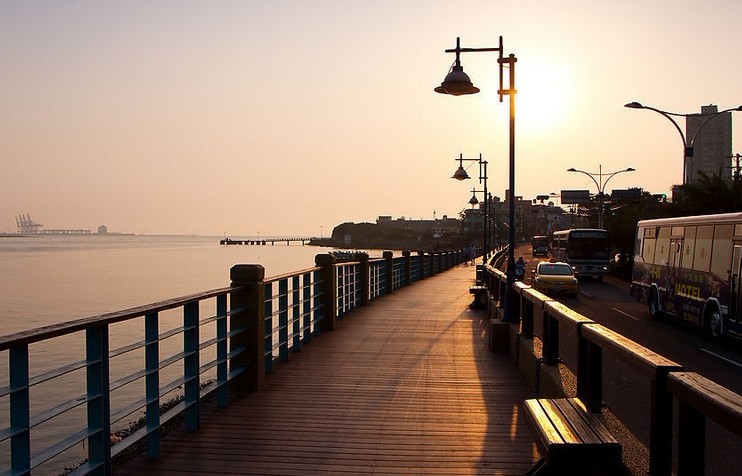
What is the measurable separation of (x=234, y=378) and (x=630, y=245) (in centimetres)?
4904

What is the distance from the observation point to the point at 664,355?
14.4m

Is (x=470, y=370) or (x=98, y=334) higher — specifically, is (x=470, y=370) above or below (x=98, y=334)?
below

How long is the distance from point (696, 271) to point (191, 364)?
1428cm

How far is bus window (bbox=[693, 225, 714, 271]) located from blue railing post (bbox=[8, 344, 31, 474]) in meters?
16.0

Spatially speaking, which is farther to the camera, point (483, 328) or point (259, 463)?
point (483, 328)

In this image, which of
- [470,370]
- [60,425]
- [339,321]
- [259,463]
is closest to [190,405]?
[259,463]

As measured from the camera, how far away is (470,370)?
1108 centimetres

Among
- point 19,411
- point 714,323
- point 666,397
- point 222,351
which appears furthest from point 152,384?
point 714,323

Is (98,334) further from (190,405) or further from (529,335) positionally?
(529,335)

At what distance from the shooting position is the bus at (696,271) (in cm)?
1605

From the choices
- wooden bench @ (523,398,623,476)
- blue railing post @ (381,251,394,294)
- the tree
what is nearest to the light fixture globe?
wooden bench @ (523,398,623,476)

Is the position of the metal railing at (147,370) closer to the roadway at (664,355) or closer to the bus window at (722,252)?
the roadway at (664,355)

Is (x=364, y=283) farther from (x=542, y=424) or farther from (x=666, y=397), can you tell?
(x=666, y=397)

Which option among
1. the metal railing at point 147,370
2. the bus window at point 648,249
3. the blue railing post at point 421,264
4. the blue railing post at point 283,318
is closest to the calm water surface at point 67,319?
the metal railing at point 147,370
